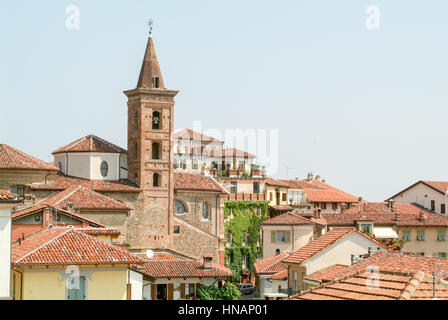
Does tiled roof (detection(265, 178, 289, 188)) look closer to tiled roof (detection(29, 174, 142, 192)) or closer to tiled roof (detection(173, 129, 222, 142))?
tiled roof (detection(173, 129, 222, 142))

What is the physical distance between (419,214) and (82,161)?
32631 mm

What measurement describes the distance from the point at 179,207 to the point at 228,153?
34540 mm

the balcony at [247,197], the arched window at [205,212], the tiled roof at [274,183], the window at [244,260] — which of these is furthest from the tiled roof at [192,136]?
the arched window at [205,212]

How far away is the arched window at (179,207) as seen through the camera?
67.2 meters

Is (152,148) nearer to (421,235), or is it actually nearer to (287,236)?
(287,236)

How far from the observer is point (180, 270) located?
45500mm

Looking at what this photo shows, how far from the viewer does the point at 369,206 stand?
81.6 metres

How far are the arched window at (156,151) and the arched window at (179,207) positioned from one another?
17.0ft

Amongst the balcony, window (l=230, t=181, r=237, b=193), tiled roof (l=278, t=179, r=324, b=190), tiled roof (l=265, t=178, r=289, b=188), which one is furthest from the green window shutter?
tiled roof (l=278, t=179, r=324, b=190)

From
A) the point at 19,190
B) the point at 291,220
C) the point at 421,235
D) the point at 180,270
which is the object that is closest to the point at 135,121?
the point at 19,190

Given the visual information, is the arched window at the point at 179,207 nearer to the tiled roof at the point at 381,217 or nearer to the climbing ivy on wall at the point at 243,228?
the tiled roof at the point at 381,217

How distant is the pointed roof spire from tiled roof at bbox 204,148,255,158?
37.0 m

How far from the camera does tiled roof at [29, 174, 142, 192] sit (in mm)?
58594
